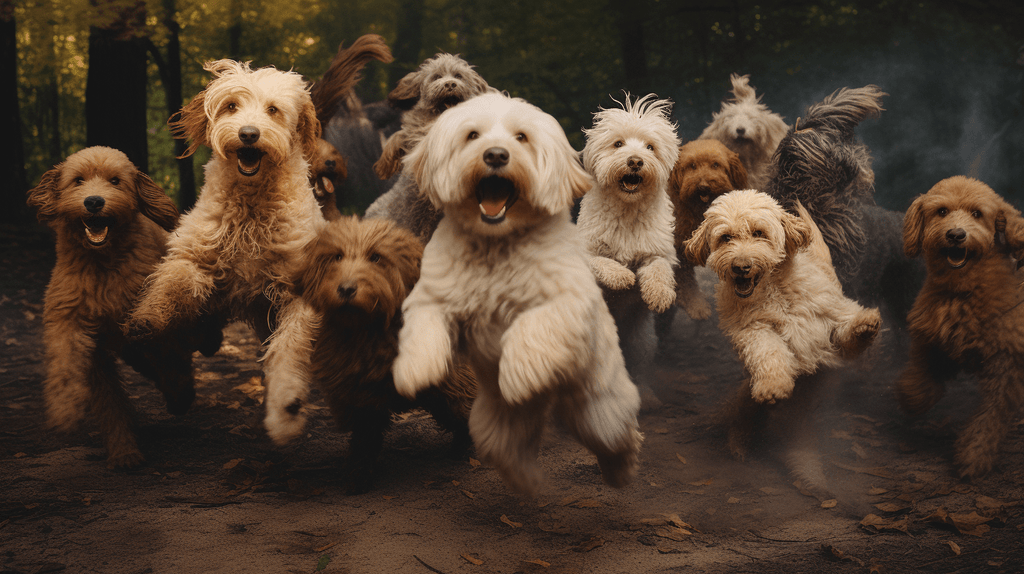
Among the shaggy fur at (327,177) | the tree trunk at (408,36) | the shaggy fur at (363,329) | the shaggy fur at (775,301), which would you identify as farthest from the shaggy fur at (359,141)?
the shaggy fur at (775,301)

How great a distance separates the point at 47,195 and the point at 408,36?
6567mm

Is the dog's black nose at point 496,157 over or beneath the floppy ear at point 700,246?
over

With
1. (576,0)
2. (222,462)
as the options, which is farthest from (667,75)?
(222,462)

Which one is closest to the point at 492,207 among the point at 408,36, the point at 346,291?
the point at 346,291

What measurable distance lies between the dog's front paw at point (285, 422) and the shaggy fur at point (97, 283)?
127cm

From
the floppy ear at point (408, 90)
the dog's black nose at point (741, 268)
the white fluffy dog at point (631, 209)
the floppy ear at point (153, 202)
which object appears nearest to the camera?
the dog's black nose at point (741, 268)

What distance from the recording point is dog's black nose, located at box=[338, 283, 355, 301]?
372 centimetres

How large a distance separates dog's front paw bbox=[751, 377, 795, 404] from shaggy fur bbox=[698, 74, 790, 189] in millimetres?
2518

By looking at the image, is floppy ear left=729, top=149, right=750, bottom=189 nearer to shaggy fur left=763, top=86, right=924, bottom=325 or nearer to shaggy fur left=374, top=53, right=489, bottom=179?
shaggy fur left=763, top=86, right=924, bottom=325

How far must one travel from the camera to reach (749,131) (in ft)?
20.4

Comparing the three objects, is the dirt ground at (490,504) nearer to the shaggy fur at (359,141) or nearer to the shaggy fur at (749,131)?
the shaggy fur at (749,131)

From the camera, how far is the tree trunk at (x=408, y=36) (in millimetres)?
10102

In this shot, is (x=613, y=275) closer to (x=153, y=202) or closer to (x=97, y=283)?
(x=153, y=202)

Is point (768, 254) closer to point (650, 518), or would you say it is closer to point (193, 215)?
point (650, 518)
